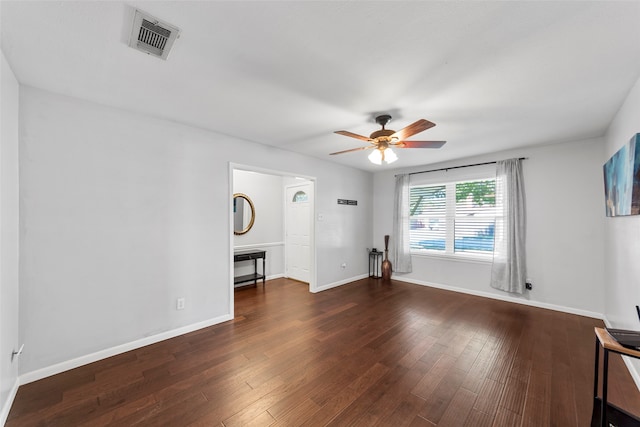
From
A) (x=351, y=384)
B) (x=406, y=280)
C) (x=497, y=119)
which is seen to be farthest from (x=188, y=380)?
(x=406, y=280)

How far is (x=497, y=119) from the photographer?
280cm

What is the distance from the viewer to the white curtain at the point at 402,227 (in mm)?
5324

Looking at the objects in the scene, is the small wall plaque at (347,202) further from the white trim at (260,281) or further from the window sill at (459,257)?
the white trim at (260,281)

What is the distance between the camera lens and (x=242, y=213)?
17.5 ft

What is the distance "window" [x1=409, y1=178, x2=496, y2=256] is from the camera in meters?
4.38

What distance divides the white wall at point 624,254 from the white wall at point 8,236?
15.7 feet

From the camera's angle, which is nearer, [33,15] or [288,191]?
[33,15]

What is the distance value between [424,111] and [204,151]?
2.70 meters

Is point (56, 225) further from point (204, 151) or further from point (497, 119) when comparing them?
point (497, 119)

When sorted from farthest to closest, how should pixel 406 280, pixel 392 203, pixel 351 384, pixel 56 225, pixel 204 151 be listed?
pixel 392 203 → pixel 406 280 → pixel 204 151 → pixel 56 225 → pixel 351 384

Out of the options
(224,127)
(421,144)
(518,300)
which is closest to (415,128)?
(421,144)

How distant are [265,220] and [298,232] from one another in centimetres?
83

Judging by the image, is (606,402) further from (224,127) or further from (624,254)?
(224,127)

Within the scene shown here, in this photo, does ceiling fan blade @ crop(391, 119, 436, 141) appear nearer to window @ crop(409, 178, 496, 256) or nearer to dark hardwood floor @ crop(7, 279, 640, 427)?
dark hardwood floor @ crop(7, 279, 640, 427)
